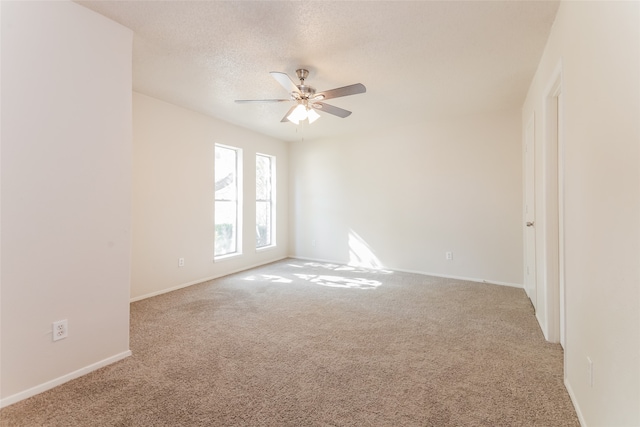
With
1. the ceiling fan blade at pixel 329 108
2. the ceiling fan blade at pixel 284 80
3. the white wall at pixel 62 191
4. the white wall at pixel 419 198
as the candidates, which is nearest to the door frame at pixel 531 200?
the white wall at pixel 419 198

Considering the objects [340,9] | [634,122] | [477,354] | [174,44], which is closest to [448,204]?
[477,354]

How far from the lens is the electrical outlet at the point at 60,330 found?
6.17 feet

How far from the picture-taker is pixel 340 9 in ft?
6.60

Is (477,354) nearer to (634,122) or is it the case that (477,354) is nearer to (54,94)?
(634,122)

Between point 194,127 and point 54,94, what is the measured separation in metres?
2.44

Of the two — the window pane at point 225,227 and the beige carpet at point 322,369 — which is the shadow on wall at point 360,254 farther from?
the window pane at point 225,227

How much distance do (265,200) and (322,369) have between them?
4.20m

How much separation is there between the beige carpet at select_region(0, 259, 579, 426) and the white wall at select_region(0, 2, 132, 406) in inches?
10.0

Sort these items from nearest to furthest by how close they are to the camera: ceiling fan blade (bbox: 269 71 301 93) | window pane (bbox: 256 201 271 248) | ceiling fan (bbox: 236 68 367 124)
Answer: ceiling fan blade (bbox: 269 71 301 93), ceiling fan (bbox: 236 68 367 124), window pane (bbox: 256 201 271 248)

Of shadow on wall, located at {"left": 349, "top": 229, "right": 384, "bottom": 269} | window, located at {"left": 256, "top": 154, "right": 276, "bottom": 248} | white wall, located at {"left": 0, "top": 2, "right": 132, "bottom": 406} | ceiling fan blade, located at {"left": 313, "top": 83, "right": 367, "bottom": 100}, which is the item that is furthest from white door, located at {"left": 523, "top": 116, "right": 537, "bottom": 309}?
window, located at {"left": 256, "top": 154, "right": 276, "bottom": 248}

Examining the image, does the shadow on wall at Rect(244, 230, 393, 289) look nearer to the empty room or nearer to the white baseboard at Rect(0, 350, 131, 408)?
the empty room

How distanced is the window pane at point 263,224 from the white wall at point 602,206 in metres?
4.73

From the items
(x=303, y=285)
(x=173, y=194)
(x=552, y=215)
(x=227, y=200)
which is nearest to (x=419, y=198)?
(x=303, y=285)

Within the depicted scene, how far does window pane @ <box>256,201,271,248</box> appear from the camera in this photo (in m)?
5.72
